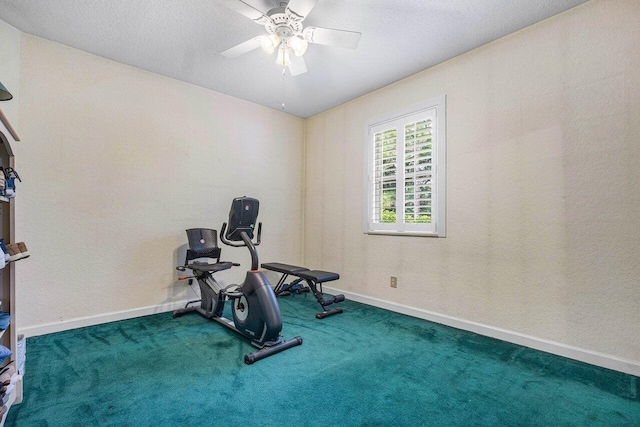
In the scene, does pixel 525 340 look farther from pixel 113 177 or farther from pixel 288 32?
pixel 113 177

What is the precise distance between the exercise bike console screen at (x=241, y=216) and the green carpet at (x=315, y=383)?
0.95 m

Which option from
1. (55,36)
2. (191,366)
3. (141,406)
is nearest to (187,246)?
(191,366)

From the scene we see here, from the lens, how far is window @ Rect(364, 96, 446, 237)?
3.15m

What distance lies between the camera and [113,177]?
3.10m

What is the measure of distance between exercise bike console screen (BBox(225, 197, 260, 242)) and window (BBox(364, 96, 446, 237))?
1.66m

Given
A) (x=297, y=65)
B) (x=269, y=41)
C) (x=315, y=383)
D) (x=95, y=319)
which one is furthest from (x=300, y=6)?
(x=95, y=319)

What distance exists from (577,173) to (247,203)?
2.65 meters

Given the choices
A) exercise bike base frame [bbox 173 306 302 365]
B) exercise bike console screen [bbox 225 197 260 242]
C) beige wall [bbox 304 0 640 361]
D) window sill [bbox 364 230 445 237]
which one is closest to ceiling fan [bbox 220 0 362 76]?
exercise bike console screen [bbox 225 197 260 242]

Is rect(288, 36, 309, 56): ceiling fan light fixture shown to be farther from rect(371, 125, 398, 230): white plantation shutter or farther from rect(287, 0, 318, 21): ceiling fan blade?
rect(371, 125, 398, 230): white plantation shutter

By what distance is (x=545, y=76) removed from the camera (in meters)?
2.47

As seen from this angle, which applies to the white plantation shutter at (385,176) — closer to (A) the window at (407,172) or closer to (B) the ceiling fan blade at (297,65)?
(A) the window at (407,172)

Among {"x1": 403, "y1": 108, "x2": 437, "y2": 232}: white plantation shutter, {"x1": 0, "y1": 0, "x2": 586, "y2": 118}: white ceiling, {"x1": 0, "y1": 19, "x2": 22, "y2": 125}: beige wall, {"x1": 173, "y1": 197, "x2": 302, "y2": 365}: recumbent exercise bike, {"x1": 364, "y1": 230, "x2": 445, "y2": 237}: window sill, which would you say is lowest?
{"x1": 173, "y1": 197, "x2": 302, "y2": 365}: recumbent exercise bike

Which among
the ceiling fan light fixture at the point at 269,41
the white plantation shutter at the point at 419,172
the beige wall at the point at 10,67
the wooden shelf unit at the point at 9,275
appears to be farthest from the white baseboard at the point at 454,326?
the ceiling fan light fixture at the point at 269,41

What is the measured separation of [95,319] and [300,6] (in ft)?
10.9
